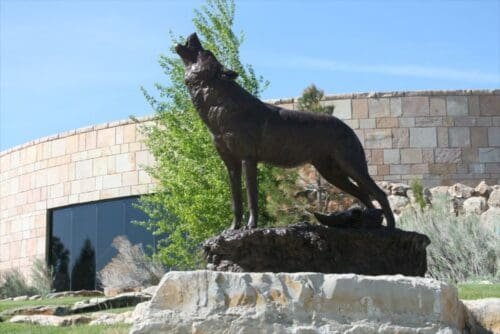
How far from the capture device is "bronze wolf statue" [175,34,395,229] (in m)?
6.70

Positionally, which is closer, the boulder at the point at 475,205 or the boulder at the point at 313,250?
the boulder at the point at 313,250

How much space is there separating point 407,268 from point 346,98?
11.6 m

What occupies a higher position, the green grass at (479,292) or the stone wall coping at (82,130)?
the stone wall coping at (82,130)

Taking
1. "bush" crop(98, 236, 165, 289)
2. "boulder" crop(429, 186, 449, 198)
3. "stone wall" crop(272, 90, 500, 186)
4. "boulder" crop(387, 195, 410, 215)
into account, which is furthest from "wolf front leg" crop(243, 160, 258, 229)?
"bush" crop(98, 236, 165, 289)

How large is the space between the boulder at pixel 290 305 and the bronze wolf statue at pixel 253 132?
0.97m

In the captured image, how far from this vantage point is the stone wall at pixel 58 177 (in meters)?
19.9

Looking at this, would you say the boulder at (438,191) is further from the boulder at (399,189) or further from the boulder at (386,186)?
the boulder at (386,186)

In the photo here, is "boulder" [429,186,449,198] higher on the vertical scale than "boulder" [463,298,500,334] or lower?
higher

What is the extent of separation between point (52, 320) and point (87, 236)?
11559mm

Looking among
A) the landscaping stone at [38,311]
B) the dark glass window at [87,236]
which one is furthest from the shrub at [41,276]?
the landscaping stone at [38,311]

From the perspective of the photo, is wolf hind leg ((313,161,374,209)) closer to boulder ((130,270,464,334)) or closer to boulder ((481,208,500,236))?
boulder ((130,270,464,334))

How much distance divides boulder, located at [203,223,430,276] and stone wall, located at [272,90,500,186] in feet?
36.8

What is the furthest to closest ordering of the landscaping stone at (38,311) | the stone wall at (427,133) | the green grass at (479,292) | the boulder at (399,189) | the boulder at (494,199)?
1. the stone wall at (427,133)
2. the boulder at (399,189)
3. the boulder at (494,199)
4. the landscaping stone at (38,311)
5. the green grass at (479,292)

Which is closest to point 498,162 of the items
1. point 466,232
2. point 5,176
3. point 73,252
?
point 466,232
